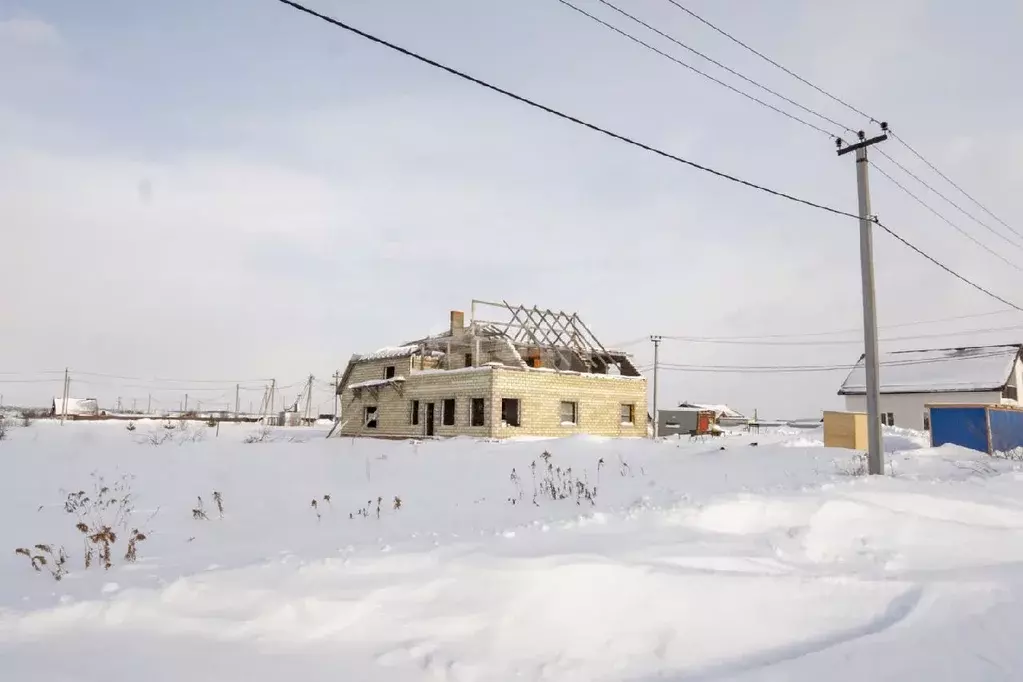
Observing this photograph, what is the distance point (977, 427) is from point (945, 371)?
2277 centimetres

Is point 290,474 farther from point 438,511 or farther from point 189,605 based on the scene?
point 189,605

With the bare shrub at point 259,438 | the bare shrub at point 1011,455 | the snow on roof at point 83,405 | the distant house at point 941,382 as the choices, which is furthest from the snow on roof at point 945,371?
the snow on roof at point 83,405

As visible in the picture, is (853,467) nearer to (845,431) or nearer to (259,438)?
(845,431)

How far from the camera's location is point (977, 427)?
2056 centimetres

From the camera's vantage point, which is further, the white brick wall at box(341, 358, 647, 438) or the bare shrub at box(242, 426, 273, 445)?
the white brick wall at box(341, 358, 647, 438)

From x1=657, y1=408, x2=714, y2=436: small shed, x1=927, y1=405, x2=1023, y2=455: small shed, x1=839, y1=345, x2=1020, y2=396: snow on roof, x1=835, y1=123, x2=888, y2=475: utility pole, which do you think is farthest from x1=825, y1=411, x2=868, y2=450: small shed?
x1=657, y1=408, x2=714, y2=436: small shed

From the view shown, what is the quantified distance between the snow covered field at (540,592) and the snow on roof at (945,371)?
34173mm

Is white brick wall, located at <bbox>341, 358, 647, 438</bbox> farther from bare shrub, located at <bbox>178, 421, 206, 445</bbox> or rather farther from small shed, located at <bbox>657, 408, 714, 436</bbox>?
small shed, located at <bbox>657, 408, 714, 436</bbox>

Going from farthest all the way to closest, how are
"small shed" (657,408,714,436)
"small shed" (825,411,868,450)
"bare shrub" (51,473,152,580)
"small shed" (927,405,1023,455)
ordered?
"small shed" (657,408,714,436) → "small shed" (927,405,1023,455) → "small shed" (825,411,868,450) → "bare shrub" (51,473,152,580)

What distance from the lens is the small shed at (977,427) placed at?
2039 cm

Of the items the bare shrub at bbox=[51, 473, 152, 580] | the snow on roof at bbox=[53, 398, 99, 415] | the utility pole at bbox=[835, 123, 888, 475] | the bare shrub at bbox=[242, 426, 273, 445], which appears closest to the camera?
the bare shrub at bbox=[51, 473, 152, 580]

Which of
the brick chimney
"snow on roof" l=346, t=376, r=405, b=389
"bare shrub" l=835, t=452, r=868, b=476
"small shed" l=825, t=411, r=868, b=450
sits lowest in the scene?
"bare shrub" l=835, t=452, r=868, b=476

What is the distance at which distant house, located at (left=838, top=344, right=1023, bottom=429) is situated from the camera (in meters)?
37.7

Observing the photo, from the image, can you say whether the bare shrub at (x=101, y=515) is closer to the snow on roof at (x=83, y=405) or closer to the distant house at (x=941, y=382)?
the distant house at (x=941, y=382)
